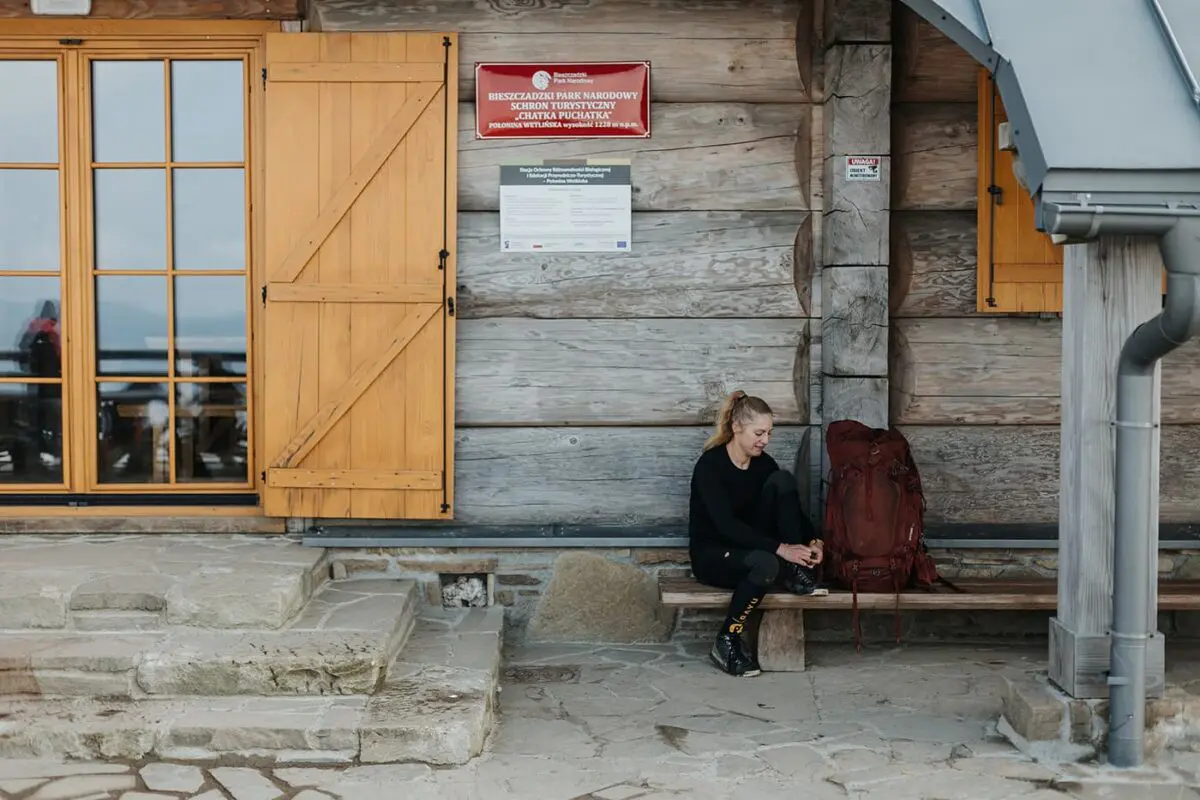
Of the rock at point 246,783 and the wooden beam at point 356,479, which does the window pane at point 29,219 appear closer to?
the wooden beam at point 356,479

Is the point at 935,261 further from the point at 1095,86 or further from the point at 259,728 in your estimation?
the point at 259,728

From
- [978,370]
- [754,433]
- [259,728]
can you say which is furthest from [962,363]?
[259,728]

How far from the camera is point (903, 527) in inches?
215

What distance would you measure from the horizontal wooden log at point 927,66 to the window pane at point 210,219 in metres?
3.11

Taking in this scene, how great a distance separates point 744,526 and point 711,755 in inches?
46.7

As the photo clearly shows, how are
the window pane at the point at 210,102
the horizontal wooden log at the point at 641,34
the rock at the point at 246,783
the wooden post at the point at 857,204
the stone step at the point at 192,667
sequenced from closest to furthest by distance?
the rock at the point at 246,783 < the stone step at the point at 192,667 < the wooden post at the point at 857,204 < the horizontal wooden log at the point at 641,34 < the window pane at the point at 210,102

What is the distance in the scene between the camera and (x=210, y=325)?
610cm

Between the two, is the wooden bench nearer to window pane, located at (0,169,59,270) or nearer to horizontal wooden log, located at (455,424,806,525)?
horizontal wooden log, located at (455,424,806,525)

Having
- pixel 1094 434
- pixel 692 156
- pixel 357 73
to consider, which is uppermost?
pixel 357 73

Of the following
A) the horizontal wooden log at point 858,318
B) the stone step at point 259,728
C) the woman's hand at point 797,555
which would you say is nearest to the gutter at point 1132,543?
the woman's hand at point 797,555

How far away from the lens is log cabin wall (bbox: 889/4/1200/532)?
590 cm

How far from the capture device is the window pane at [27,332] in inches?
239

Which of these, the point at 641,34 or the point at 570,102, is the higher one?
the point at 641,34

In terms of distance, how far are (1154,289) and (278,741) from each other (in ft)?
11.0
